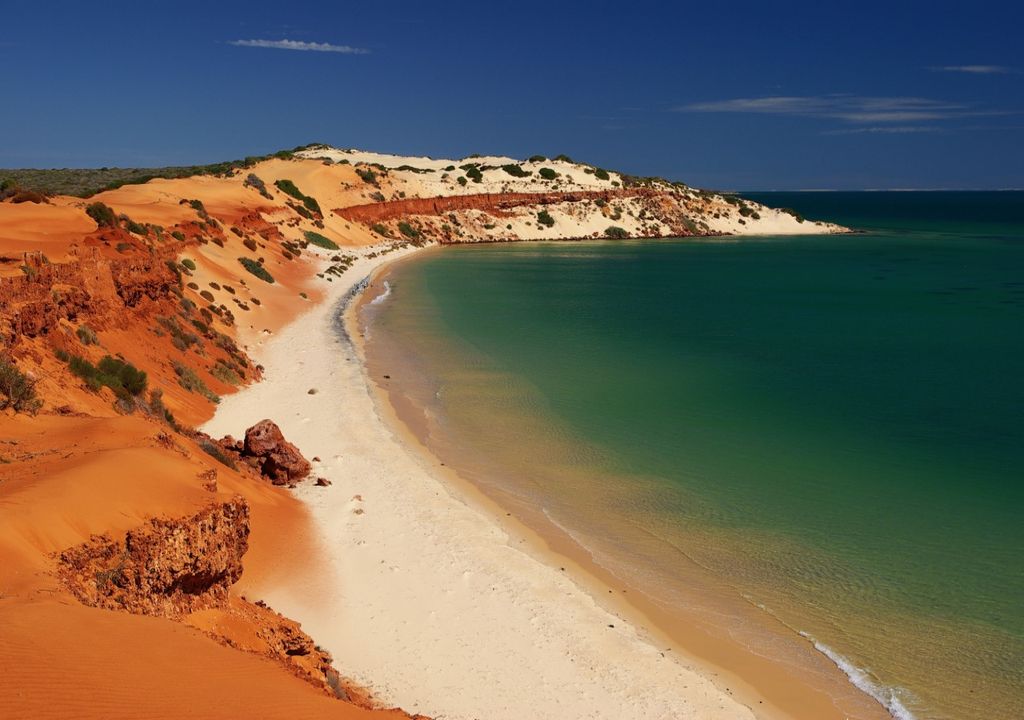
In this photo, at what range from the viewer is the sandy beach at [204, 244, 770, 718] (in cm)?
1017

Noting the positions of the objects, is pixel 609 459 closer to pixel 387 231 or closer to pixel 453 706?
pixel 453 706

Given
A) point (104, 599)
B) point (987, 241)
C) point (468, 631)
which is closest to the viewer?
point (104, 599)

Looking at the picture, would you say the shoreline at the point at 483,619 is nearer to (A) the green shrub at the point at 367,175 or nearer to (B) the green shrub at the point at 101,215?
(B) the green shrub at the point at 101,215

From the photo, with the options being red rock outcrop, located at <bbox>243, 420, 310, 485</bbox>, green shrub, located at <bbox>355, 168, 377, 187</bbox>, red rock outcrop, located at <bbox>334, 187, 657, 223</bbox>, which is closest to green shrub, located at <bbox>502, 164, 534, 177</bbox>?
red rock outcrop, located at <bbox>334, 187, 657, 223</bbox>

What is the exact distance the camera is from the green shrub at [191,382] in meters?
21.7

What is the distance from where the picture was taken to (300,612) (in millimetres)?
11609

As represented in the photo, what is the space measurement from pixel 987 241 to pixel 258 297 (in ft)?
298

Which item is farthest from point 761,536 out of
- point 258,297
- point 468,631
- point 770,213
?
point 770,213

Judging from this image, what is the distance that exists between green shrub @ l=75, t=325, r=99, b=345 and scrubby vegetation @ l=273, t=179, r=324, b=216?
161 ft

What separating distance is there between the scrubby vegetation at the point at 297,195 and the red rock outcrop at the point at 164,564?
5941 centimetres

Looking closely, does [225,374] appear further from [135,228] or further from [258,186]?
[258,186]

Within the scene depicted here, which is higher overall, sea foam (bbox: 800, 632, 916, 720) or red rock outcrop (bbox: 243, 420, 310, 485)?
red rock outcrop (bbox: 243, 420, 310, 485)

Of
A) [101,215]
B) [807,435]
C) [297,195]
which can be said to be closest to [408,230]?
[297,195]

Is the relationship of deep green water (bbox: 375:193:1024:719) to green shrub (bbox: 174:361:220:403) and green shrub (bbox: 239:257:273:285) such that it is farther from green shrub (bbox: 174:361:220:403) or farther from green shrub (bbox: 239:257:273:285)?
green shrub (bbox: 239:257:273:285)
